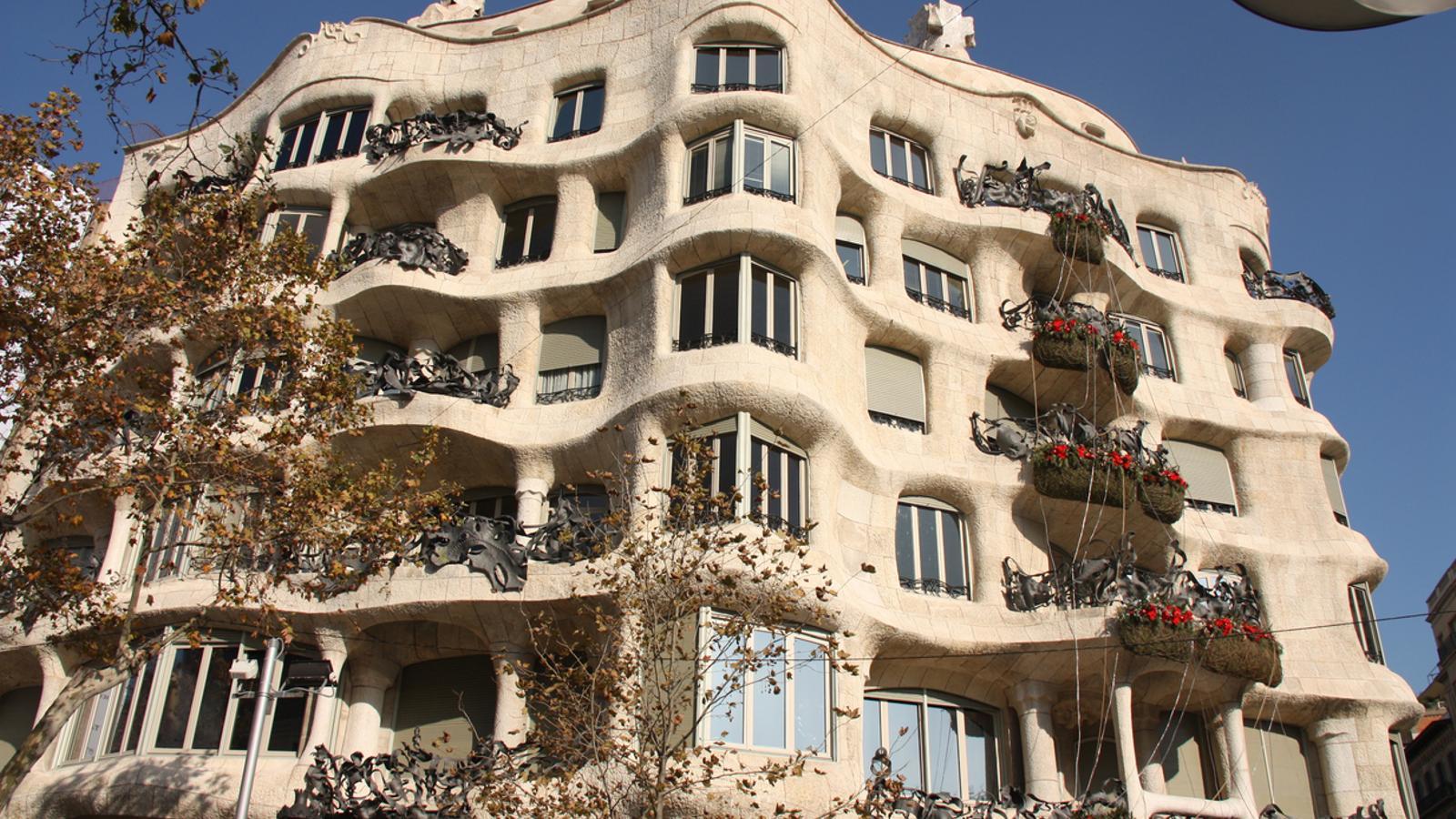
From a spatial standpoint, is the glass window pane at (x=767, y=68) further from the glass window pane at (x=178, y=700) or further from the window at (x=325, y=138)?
the glass window pane at (x=178, y=700)

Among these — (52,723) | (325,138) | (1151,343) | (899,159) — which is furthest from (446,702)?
(1151,343)

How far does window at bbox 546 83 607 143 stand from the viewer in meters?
23.7

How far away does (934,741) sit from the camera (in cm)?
1900

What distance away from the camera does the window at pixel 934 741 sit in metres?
18.7

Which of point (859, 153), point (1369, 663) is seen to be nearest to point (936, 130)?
point (859, 153)

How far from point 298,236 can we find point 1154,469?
14.4m

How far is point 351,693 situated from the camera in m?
18.5

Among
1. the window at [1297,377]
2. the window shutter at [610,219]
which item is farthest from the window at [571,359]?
the window at [1297,377]

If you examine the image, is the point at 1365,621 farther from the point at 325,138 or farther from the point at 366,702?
the point at 325,138

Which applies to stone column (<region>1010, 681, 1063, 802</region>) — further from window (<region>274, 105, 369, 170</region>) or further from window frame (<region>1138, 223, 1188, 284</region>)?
window (<region>274, 105, 369, 170</region>)

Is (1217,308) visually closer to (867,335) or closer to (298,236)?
(867,335)

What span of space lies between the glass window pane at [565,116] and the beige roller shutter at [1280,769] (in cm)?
1661

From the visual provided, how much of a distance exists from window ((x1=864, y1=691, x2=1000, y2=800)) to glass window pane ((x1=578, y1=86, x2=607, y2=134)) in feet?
39.7

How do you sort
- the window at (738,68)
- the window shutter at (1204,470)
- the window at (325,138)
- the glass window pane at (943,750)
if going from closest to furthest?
the glass window pane at (943,750), the window at (738,68), the window shutter at (1204,470), the window at (325,138)
